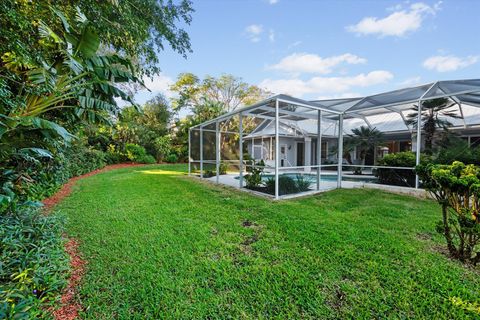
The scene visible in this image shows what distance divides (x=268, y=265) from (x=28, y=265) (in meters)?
2.88

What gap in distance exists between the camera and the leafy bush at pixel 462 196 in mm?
2623

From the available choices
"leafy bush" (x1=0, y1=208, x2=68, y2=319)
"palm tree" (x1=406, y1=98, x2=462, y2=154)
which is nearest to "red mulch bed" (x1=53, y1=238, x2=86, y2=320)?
"leafy bush" (x1=0, y1=208, x2=68, y2=319)

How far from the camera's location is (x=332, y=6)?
26.2ft

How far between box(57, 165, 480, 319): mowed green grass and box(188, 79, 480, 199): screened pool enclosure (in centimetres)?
264

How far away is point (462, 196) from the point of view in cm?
278

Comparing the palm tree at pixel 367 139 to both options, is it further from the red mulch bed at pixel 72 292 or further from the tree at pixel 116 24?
the red mulch bed at pixel 72 292

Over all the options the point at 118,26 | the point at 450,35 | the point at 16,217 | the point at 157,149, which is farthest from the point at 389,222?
the point at 157,149

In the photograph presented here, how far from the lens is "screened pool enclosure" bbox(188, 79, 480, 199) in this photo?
6910mm

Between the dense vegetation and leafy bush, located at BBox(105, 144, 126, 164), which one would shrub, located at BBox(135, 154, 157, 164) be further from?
the dense vegetation

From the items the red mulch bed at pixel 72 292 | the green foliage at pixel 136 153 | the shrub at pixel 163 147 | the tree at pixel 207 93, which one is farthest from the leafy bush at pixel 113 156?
the red mulch bed at pixel 72 292

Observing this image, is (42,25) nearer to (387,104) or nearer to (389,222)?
(389,222)

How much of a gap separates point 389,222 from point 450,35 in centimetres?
906

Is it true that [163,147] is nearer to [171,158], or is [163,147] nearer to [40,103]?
[171,158]

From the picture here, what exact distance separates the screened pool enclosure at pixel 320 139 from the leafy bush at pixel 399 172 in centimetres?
3
